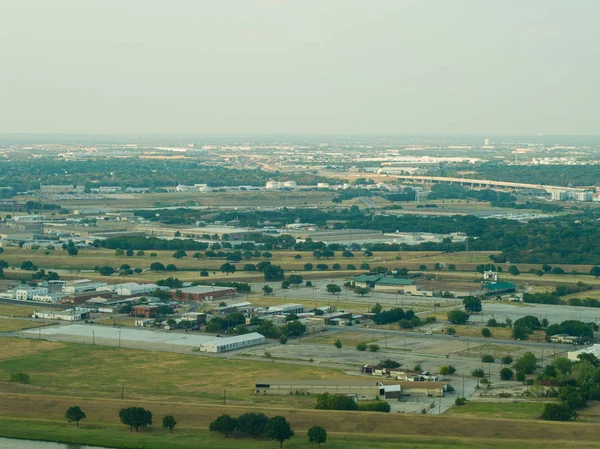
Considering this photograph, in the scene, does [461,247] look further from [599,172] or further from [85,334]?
[599,172]

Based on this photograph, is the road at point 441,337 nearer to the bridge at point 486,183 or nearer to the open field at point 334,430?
the open field at point 334,430

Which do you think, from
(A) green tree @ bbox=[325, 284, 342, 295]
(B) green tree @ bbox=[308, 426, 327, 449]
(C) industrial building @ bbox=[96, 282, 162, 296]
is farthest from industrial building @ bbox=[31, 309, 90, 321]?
(B) green tree @ bbox=[308, 426, 327, 449]

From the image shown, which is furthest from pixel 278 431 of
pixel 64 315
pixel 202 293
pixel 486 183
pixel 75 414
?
pixel 486 183

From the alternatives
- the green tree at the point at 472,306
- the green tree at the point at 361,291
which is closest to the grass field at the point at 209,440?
the green tree at the point at 472,306

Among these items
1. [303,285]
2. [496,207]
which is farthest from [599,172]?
[303,285]

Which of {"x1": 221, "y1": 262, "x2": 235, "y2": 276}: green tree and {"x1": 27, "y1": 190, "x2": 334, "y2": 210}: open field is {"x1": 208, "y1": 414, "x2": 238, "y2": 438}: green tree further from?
{"x1": 27, "y1": 190, "x2": 334, "y2": 210}: open field
